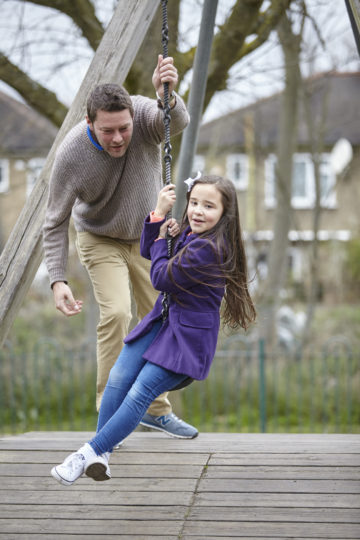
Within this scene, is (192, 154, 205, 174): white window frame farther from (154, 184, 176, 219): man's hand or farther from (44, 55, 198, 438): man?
(154, 184, 176, 219): man's hand

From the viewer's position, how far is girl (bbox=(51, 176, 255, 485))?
2.54m

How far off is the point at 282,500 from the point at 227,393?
5.30 m

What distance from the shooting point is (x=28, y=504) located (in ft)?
8.68

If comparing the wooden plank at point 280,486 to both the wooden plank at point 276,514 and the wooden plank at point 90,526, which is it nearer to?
the wooden plank at point 276,514

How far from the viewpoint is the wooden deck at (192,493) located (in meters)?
2.39

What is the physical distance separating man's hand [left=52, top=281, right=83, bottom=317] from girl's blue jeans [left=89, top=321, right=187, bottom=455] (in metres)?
0.26

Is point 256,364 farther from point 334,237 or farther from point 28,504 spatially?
point 334,237

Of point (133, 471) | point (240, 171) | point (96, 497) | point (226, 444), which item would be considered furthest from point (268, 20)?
point (240, 171)

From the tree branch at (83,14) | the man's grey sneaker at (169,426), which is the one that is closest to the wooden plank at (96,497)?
the man's grey sneaker at (169,426)

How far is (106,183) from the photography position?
302 cm

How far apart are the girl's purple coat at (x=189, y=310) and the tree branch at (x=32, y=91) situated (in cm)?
337

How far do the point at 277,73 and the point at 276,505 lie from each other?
17.0 feet

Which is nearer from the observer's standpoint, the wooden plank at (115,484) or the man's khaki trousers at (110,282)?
the wooden plank at (115,484)

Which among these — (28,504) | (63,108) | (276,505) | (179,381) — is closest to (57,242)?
(179,381)
